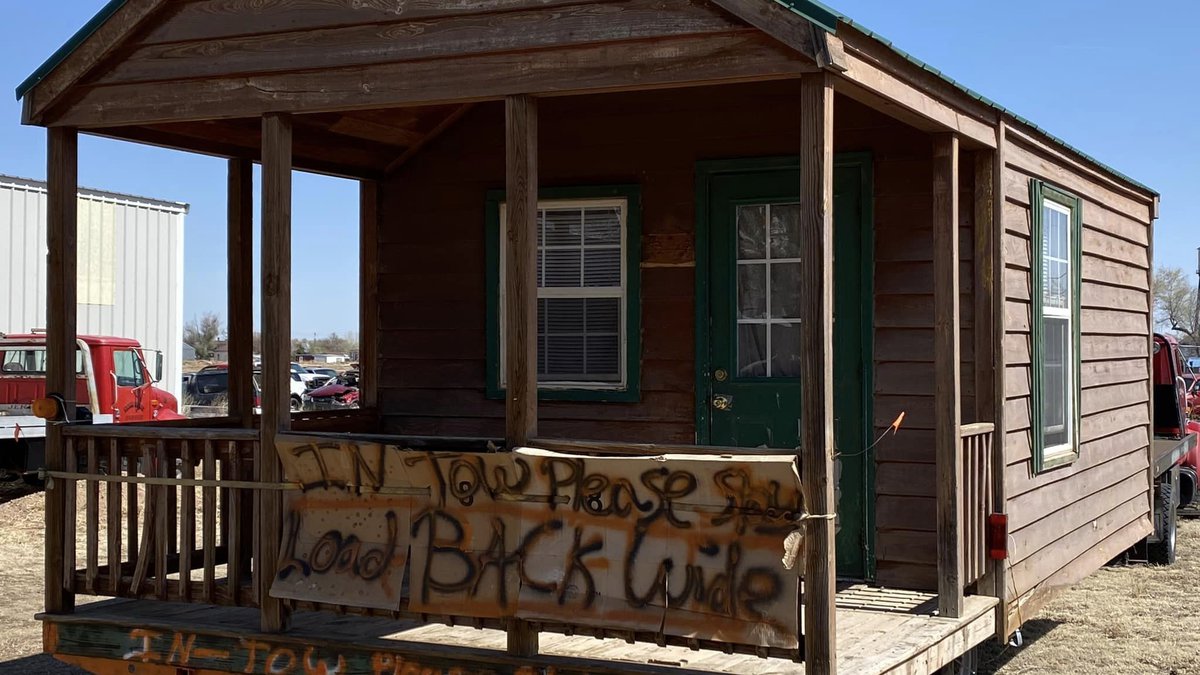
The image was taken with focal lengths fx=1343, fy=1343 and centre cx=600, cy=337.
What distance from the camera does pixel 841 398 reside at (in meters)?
7.29

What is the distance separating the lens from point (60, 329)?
662 centimetres

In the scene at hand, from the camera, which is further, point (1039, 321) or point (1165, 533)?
point (1165, 533)

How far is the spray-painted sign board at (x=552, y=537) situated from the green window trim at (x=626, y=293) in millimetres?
2223

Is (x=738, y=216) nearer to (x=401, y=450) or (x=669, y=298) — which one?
(x=669, y=298)

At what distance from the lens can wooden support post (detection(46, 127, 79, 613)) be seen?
21.6 ft

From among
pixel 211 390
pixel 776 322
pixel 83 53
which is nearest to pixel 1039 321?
pixel 776 322

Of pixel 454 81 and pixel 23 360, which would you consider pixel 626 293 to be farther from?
pixel 23 360

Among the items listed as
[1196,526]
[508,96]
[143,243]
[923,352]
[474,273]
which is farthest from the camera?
[143,243]

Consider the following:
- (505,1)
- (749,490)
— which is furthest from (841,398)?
(505,1)

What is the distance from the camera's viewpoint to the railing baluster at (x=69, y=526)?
6617 mm

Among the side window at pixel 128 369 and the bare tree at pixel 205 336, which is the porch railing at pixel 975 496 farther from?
the bare tree at pixel 205 336

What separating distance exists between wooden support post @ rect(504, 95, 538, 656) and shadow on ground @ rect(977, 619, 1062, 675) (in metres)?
4.16

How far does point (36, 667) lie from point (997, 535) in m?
5.93

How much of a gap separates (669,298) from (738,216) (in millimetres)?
614
